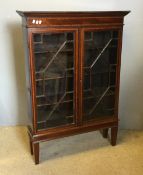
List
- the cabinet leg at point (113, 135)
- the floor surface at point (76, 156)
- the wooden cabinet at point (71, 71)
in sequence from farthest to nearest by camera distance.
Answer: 1. the cabinet leg at point (113, 135)
2. the floor surface at point (76, 156)
3. the wooden cabinet at point (71, 71)

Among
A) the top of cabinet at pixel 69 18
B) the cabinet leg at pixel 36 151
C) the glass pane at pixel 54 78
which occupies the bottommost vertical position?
the cabinet leg at pixel 36 151

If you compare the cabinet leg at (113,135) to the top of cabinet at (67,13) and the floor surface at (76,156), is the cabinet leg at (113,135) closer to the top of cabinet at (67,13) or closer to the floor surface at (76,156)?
the floor surface at (76,156)

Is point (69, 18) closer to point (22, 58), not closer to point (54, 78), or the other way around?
point (54, 78)

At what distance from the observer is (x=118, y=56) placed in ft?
6.39

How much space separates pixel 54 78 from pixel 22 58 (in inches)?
24.2

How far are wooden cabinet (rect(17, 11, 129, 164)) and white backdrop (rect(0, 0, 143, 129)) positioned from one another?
380 mm

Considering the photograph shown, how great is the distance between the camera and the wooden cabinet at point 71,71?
170 centimetres

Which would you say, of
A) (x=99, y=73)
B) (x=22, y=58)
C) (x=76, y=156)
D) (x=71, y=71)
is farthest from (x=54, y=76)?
(x=76, y=156)

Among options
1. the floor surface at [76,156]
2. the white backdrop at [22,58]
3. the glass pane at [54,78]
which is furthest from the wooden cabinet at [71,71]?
the white backdrop at [22,58]

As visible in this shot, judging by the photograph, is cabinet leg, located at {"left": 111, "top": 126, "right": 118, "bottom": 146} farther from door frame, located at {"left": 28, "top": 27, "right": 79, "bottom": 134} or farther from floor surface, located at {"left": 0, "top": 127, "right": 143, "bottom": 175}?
door frame, located at {"left": 28, "top": 27, "right": 79, "bottom": 134}

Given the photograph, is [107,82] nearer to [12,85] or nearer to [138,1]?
[138,1]

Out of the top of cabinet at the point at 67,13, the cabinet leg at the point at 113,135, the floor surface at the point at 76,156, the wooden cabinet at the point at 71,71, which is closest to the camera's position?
the top of cabinet at the point at 67,13

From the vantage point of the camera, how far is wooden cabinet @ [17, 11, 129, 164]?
5.57 feet

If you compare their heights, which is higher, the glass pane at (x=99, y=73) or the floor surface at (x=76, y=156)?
the glass pane at (x=99, y=73)
